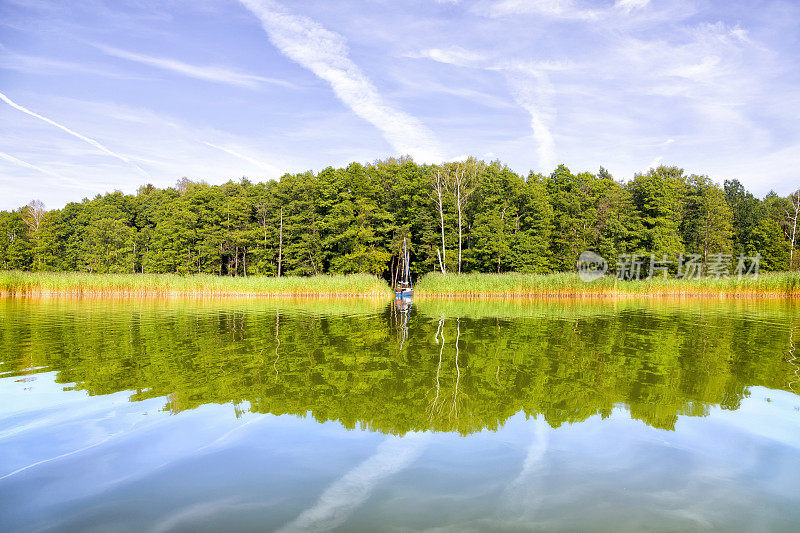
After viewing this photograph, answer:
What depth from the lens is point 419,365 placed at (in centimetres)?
1088

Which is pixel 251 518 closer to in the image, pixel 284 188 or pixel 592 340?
pixel 592 340

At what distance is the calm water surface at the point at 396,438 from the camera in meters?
4.40

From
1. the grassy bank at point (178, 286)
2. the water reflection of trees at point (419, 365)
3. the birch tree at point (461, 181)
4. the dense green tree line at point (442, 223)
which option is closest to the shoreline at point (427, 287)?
the grassy bank at point (178, 286)

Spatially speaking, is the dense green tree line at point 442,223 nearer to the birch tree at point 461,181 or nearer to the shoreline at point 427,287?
the birch tree at point 461,181

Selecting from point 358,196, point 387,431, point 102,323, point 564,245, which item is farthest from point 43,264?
point 387,431

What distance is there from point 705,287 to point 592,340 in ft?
103

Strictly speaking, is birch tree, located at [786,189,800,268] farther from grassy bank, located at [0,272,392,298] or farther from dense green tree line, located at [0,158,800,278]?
grassy bank, located at [0,272,392,298]

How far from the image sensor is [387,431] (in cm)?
652

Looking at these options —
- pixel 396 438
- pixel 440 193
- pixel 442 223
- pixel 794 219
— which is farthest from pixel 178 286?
pixel 794 219

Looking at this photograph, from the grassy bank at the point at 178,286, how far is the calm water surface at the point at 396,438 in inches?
996

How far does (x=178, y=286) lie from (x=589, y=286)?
113 feet

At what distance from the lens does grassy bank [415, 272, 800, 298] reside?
124 feet

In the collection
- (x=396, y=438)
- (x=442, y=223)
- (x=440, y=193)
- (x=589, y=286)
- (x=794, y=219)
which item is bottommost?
(x=396, y=438)

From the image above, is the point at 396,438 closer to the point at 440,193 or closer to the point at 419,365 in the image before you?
the point at 419,365
